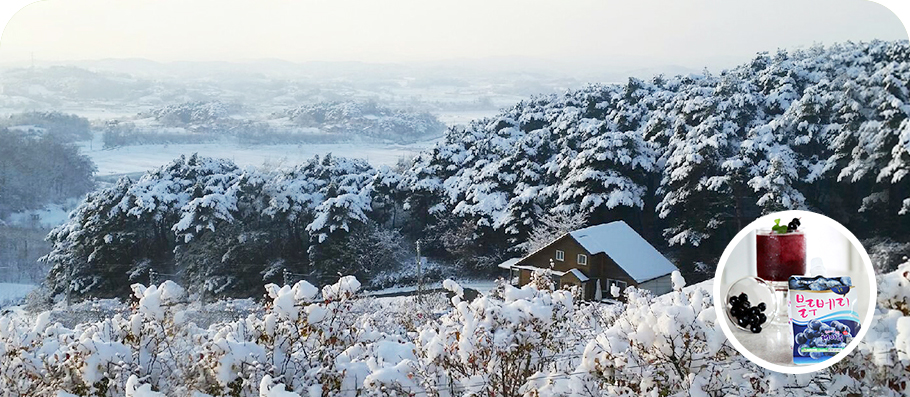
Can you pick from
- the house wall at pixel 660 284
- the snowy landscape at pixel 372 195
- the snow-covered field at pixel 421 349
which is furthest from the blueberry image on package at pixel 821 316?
the house wall at pixel 660 284

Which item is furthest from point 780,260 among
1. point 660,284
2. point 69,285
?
point 69,285

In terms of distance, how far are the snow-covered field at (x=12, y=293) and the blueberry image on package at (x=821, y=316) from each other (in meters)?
3.77

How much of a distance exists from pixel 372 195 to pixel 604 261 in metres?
1.25

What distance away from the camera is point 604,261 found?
3.90 metres

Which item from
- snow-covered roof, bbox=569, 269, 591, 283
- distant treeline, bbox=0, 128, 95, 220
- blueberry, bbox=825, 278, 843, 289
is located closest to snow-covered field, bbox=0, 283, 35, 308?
distant treeline, bbox=0, 128, 95, 220

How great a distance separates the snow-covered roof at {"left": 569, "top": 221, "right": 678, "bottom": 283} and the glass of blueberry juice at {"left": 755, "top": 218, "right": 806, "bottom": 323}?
0.49 meters

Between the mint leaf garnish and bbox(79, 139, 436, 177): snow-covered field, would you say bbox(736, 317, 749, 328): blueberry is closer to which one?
the mint leaf garnish

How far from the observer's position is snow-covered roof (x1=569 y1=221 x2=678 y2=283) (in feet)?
12.7

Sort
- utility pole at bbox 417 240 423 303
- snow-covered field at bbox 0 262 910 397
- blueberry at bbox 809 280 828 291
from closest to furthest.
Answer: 1. snow-covered field at bbox 0 262 910 397
2. blueberry at bbox 809 280 828 291
3. utility pole at bbox 417 240 423 303

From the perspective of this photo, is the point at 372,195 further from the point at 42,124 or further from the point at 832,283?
the point at 832,283

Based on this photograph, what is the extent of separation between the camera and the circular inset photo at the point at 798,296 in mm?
3385

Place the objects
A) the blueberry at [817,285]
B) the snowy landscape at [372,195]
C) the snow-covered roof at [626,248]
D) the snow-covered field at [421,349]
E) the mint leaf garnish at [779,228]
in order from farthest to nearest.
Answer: the snow-covered roof at [626,248]
the snowy landscape at [372,195]
the mint leaf garnish at [779,228]
the blueberry at [817,285]
the snow-covered field at [421,349]

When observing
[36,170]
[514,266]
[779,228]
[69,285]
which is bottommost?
[69,285]

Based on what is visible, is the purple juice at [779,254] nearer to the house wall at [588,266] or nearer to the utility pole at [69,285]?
the house wall at [588,266]
